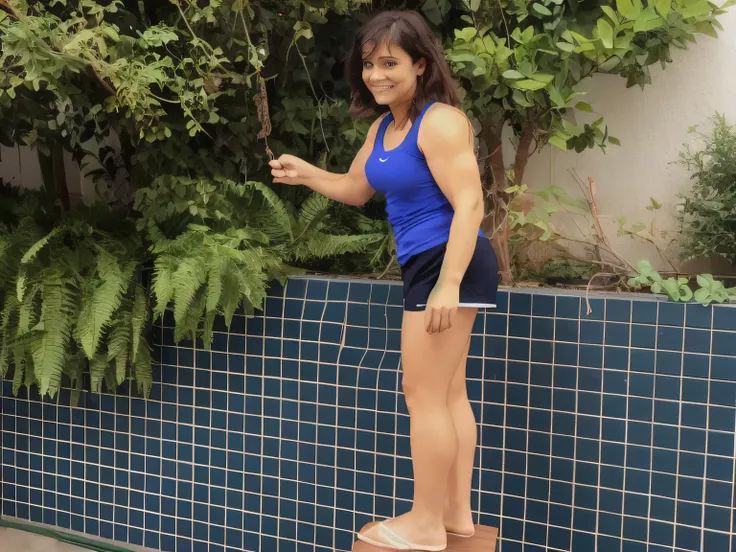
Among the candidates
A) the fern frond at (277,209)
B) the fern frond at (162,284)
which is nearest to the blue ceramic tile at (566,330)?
the fern frond at (277,209)

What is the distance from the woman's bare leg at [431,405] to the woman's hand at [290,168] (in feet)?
2.10

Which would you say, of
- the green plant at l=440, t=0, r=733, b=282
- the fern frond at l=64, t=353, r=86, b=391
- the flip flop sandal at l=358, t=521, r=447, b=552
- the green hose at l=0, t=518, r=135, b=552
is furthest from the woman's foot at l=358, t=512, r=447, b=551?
the green hose at l=0, t=518, r=135, b=552

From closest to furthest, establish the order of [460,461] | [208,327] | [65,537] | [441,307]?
[441,307], [460,461], [208,327], [65,537]

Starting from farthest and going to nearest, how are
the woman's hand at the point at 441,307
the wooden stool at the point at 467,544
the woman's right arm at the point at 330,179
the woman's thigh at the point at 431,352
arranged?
the woman's right arm at the point at 330,179
the wooden stool at the point at 467,544
the woman's thigh at the point at 431,352
the woman's hand at the point at 441,307

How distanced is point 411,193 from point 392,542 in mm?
1043

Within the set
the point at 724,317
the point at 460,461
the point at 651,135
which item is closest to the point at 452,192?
the point at 460,461

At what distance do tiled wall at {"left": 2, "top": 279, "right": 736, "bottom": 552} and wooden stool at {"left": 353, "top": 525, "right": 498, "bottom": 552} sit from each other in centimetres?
47

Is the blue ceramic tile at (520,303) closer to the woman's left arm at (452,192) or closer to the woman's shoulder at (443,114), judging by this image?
the woman's left arm at (452,192)

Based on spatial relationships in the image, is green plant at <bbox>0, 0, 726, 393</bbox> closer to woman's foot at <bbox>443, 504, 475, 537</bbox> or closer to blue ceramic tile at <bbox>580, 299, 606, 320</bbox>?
blue ceramic tile at <bbox>580, 299, 606, 320</bbox>

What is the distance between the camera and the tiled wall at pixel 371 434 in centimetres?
263

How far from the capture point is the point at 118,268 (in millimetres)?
3010

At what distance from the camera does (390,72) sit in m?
2.11

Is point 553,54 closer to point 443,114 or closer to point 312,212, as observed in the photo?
point 443,114

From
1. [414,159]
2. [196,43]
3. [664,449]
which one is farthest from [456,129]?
[664,449]
